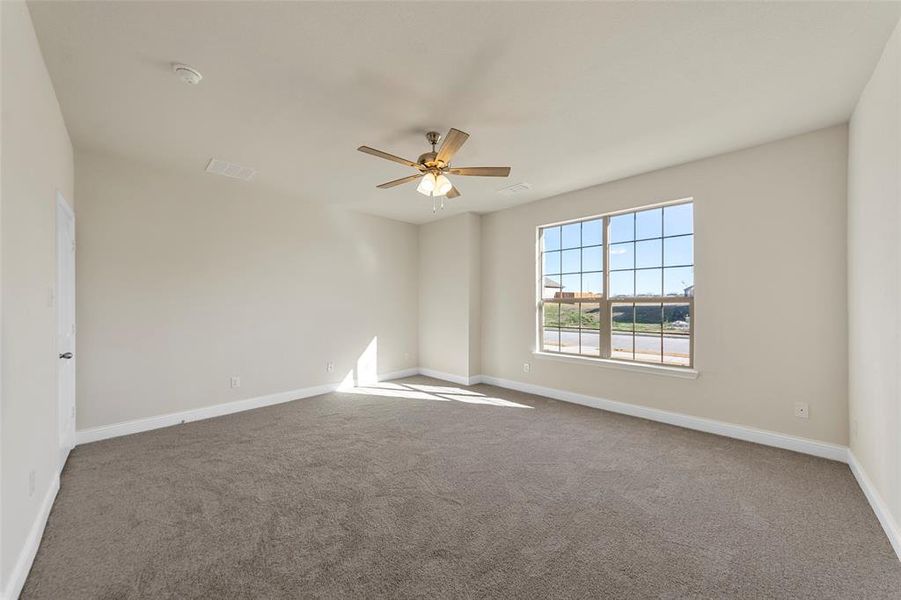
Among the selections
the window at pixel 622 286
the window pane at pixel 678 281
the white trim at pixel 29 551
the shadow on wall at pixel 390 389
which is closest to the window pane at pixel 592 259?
the window at pixel 622 286

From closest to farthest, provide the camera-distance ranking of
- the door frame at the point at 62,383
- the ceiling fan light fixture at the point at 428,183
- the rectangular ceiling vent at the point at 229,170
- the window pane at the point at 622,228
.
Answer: the door frame at the point at 62,383
the ceiling fan light fixture at the point at 428,183
the rectangular ceiling vent at the point at 229,170
the window pane at the point at 622,228

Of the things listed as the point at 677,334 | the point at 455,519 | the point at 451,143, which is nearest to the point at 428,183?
the point at 451,143

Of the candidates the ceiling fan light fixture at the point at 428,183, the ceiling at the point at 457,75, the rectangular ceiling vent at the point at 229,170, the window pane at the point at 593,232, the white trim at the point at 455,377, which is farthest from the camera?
the white trim at the point at 455,377

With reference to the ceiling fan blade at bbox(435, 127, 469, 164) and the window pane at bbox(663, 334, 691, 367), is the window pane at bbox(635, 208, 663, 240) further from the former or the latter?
the ceiling fan blade at bbox(435, 127, 469, 164)

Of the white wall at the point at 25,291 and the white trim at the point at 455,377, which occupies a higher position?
the white wall at the point at 25,291

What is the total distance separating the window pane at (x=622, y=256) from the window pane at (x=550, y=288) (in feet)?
2.54

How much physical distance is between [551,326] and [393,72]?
3.85 m

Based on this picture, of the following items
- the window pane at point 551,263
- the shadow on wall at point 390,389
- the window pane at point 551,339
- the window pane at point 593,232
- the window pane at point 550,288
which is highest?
the window pane at point 593,232

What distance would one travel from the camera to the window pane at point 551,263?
5.22 meters

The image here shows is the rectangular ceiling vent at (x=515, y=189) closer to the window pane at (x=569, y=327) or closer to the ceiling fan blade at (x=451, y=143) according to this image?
the window pane at (x=569, y=327)

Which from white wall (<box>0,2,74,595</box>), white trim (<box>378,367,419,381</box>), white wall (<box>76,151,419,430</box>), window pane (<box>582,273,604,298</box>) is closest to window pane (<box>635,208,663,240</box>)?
window pane (<box>582,273,604,298</box>)

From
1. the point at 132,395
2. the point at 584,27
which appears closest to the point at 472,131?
the point at 584,27

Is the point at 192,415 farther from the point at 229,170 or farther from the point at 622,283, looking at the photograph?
the point at 622,283

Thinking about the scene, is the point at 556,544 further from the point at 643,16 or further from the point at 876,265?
the point at 643,16
